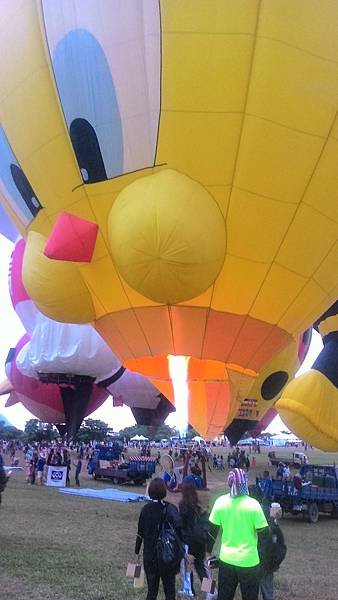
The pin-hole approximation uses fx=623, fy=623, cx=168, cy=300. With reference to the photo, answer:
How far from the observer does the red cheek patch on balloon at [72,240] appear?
210 inches

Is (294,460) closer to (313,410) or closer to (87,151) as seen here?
(313,410)

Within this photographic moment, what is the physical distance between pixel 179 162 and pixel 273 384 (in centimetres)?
744

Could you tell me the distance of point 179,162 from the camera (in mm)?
5160

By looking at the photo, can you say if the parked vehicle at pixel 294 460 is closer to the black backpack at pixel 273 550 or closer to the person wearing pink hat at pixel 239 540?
the black backpack at pixel 273 550

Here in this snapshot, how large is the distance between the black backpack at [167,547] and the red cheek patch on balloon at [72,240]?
8.34ft

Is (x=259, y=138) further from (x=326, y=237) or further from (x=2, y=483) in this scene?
(x=2, y=483)

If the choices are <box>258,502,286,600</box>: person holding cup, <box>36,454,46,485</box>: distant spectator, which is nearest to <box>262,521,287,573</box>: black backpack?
<box>258,502,286,600</box>: person holding cup

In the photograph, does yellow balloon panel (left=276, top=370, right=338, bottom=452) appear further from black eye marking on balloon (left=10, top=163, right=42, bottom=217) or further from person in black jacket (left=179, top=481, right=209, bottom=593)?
black eye marking on balloon (left=10, top=163, right=42, bottom=217)

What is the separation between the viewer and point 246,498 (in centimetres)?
354

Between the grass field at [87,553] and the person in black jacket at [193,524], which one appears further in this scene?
the grass field at [87,553]

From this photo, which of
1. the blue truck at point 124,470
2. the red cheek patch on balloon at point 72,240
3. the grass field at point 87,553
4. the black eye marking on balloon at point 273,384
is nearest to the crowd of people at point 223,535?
the grass field at point 87,553

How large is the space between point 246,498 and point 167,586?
0.71 metres

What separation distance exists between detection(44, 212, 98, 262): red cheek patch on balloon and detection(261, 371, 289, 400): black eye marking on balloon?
22.3 feet

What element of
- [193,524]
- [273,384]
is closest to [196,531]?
[193,524]
